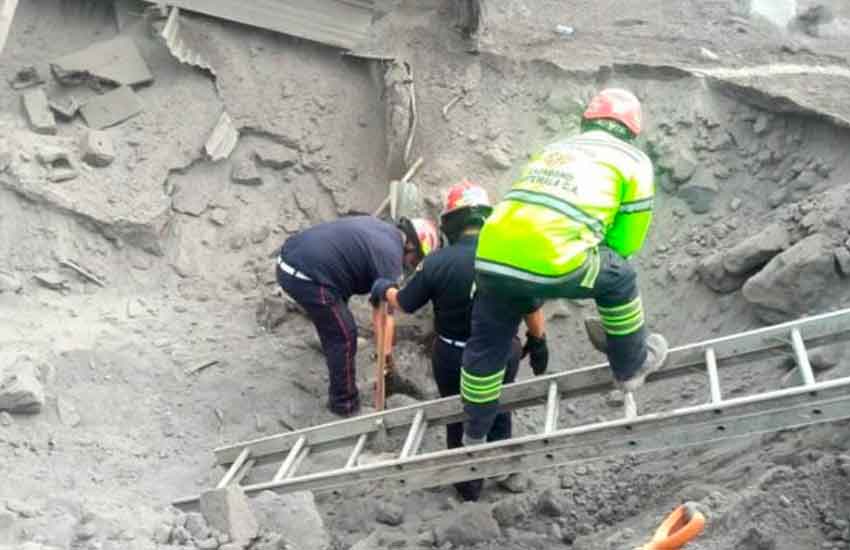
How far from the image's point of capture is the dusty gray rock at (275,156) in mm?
8297

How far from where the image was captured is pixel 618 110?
5.11 meters

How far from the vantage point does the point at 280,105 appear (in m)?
8.45

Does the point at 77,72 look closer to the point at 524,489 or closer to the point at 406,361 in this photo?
the point at 406,361

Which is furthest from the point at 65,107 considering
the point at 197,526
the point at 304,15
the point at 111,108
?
the point at 197,526

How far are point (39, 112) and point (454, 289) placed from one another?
3970 millimetres

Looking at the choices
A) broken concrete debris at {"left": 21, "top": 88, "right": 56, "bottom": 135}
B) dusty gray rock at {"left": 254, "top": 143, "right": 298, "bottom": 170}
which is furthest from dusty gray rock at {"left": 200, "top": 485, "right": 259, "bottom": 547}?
broken concrete debris at {"left": 21, "top": 88, "right": 56, "bottom": 135}

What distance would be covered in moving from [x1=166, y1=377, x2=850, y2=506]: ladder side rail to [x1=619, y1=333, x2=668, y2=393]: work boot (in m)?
0.41

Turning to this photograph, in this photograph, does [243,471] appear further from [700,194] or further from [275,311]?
[700,194]

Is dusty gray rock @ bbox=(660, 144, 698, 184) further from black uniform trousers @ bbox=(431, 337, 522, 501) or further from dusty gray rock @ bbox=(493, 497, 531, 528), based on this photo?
dusty gray rock @ bbox=(493, 497, 531, 528)

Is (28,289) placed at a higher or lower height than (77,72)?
lower

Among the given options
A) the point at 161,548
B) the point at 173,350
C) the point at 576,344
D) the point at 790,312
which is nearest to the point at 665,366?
the point at 790,312

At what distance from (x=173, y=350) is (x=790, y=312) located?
3982 mm

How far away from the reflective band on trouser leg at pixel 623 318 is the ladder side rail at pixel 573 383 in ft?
1.67

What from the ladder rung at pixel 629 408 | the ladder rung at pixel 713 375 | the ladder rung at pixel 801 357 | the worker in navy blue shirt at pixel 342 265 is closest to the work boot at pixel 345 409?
the worker in navy blue shirt at pixel 342 265
